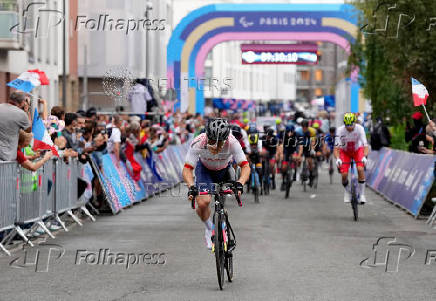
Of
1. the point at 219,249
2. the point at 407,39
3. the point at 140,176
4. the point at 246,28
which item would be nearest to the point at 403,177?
the point at 407,39

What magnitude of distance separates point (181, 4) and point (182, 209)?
225 feet

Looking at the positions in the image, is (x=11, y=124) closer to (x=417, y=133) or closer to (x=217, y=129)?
(x=217, y=129)

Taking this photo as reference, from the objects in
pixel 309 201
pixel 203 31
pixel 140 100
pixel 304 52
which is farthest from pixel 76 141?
pixel 203 31

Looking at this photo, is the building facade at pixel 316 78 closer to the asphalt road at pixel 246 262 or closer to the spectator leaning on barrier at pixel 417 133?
the spectator leaning on barrier at pixel 417 133

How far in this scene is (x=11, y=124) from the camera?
13688 mm

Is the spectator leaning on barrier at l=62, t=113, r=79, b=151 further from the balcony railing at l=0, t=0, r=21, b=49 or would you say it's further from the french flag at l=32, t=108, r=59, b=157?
the balcony railing at l=0, t=0, r=21, b=49

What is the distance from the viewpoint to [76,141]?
1803 centimetres

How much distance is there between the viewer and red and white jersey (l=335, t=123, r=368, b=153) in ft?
62.7

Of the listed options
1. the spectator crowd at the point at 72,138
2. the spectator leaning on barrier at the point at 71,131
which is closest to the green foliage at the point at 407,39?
the spectator crowd at the point at 72,138

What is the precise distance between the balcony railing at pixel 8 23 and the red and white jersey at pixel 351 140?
14.9 meters

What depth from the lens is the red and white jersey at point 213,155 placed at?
11141 millimetres

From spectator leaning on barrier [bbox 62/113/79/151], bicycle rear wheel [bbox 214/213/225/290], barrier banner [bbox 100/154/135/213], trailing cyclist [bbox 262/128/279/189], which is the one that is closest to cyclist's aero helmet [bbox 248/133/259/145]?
trailing cyclist [bbox 262/128/279/189]

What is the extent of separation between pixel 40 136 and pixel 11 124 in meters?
1.55

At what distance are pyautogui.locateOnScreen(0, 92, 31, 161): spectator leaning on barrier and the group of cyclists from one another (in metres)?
2.38
